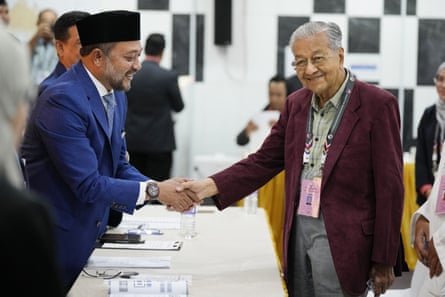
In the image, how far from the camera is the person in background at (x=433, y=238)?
8.78 ft

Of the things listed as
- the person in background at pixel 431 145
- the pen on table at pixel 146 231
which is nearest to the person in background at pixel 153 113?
the person in background at pixel 431 145

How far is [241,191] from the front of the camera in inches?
117

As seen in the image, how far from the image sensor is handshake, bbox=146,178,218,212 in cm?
298

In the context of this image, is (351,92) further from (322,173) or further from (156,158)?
(156,158)

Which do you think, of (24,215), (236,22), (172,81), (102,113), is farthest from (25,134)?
(236,22)

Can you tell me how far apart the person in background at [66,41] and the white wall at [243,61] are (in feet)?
11.2

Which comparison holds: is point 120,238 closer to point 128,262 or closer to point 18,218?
point 128,262

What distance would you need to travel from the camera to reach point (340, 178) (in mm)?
2551

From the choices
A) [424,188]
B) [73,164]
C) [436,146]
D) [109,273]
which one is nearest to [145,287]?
[109,273]

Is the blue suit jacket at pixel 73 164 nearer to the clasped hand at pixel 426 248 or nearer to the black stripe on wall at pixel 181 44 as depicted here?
the clasped hand at pixel 426 248

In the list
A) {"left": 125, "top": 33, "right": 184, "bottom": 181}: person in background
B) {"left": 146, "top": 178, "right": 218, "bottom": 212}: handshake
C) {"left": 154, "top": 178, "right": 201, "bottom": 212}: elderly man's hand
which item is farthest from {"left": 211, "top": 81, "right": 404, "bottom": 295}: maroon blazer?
{"left": 125, "top": 33, "right": 184, "bottom": 181}: person in background

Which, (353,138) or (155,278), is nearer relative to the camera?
(155,278)

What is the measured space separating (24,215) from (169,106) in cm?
552

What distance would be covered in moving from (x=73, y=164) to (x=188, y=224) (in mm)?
818
